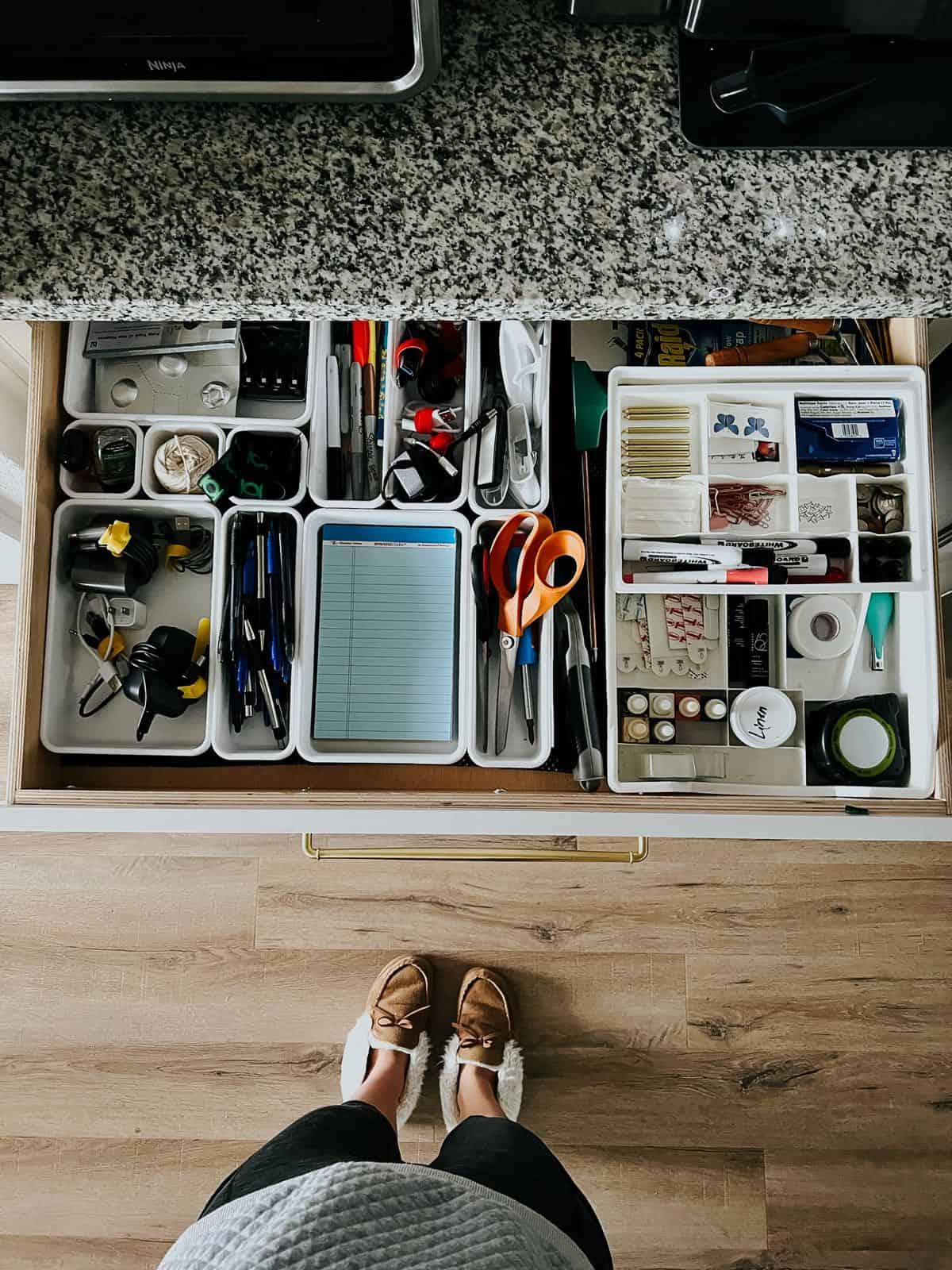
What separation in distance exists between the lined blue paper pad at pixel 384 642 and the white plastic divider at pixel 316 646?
0.01 m

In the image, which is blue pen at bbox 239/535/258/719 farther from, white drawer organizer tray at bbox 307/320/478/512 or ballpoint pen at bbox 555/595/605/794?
ballpoint pen at bbox 555/595/605/794

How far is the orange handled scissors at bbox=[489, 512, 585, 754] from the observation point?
1036 millimetres

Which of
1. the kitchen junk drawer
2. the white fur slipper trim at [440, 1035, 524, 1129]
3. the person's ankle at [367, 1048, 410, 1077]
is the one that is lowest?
the white fur slipper trim at [440, 1035, 524, 1129]

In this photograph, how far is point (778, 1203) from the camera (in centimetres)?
146

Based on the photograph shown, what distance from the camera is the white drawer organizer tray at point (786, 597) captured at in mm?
1053

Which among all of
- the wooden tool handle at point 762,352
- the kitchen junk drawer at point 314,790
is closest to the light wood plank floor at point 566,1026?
the kitchen junk drawer at point 314,790

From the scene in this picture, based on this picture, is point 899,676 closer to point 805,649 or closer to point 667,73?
point 805,649

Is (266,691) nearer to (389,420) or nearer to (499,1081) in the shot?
(389,420)

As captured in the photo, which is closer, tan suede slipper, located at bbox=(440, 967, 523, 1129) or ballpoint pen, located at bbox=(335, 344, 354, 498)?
ballpoint pen, located at bbox=(335, 344, 354, 498)

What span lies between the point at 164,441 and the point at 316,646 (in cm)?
33

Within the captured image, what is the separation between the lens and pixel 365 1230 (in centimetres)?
71

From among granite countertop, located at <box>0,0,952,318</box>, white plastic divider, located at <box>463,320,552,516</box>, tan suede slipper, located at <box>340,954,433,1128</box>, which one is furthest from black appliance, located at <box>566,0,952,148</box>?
tan suede slipper, located at <box>340,954,433,1128</box>

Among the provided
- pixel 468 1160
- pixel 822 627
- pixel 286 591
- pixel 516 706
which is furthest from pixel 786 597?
pixel 468 1160

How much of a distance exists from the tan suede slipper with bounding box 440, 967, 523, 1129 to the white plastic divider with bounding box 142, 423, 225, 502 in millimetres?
947
